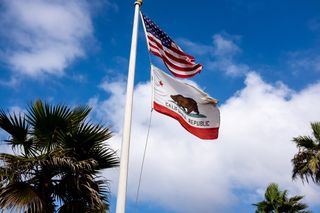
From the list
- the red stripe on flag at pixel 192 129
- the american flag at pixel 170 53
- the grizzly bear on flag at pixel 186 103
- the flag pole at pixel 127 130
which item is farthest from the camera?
the american flag at pixel 170 53

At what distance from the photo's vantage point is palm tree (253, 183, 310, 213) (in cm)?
2353

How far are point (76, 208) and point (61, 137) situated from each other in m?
1.39

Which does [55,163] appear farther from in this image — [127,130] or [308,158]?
[308,158]

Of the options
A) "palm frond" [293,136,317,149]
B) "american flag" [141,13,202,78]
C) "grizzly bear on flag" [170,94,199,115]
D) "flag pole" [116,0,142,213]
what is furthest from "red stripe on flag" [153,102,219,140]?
"palm frond" [293,136,317,149]

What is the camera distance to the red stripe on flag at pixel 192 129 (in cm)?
892

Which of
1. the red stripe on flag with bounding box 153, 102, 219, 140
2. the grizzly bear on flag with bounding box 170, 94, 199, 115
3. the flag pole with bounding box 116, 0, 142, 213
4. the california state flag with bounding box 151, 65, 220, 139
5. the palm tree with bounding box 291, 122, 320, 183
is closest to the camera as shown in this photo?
the flag pole with bounding box 116, 0, 142, 213

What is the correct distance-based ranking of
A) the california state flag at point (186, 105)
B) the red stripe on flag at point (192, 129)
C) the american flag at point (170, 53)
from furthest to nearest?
the american flag at point (170, 53), the california state flag at point (186, 105), the red stripe on flag at point (192, 129)

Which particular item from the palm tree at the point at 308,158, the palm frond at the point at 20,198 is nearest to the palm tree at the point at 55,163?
the palm frond at the point at 20,198

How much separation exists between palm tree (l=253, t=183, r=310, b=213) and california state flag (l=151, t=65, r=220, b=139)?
15.0 metres

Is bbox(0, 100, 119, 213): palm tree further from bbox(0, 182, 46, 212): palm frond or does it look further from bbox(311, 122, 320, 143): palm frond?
bbox(311, 122, 320, 143): palm frond

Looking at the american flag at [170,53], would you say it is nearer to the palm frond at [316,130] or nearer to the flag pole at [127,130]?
the flag pole at [127,130]

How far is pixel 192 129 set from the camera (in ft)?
31.7

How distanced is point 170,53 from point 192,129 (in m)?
2.11

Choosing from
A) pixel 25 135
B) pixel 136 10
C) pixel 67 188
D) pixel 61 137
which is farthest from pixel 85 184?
pixel 136 10
